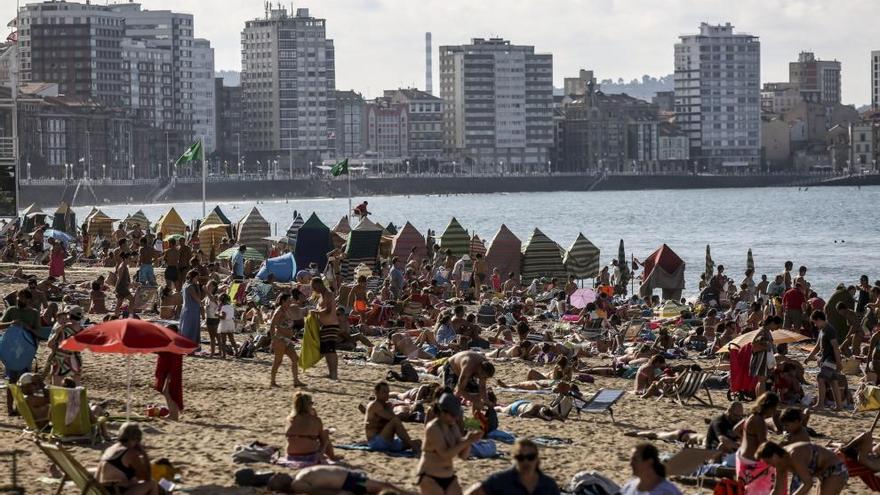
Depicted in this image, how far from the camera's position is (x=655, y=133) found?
19050 cm

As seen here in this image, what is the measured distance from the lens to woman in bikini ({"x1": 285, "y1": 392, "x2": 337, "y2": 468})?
1095 cm

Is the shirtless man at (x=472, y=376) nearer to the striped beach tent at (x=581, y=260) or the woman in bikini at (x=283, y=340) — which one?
the woman in bikini at (x=283, y=340)

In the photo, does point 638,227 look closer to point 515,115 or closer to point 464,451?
point 464,451

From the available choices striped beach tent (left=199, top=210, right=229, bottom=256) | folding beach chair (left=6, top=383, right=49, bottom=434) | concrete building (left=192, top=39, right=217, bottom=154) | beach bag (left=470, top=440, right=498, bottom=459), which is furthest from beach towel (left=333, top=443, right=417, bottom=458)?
concrete building (left=192, top=39, right=217, bottom=154)

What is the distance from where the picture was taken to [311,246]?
29.0 meters

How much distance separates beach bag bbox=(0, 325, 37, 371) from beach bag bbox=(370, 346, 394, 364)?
4562 millimetres

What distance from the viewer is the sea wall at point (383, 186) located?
13050 cm

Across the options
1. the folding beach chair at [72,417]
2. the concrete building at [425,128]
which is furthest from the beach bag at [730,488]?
the concrete building at [425,128]

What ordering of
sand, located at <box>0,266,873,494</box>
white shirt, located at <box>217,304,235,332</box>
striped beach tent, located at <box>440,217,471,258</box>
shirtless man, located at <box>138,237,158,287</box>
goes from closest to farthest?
sand, located at <box>0,266,873,494</box> < white shirt, located at <box>217,304,235,332</box> < shirtless man, located at <box>138,237,158,287</box> < striped beach tent, located at <box>440,217,471,258</box>

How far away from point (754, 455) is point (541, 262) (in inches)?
855

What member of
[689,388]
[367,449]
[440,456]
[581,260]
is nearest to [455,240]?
[581,260]

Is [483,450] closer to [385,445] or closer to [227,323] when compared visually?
[385,445]

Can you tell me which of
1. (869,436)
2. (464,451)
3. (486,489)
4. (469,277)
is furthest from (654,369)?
(469,277)

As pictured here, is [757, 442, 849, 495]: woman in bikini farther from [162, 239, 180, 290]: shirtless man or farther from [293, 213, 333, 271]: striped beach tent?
[293, 213, 333, 271]: striped beach tent
